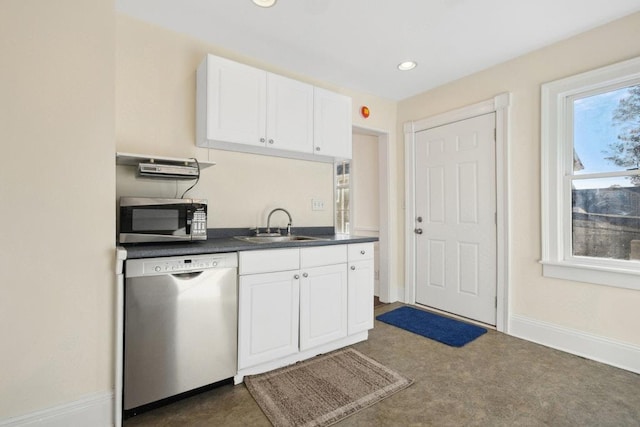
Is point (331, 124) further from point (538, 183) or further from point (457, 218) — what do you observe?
point (538, 183)

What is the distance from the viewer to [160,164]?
6.48ft

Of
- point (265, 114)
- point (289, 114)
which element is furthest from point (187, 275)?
point (289, 114)

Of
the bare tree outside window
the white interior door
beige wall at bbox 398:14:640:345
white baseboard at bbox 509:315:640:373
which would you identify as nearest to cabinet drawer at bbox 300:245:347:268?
the white interior door

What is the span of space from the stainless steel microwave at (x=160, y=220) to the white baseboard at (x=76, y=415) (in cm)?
83

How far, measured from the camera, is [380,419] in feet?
5.34

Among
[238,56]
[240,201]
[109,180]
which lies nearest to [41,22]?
[109,180]

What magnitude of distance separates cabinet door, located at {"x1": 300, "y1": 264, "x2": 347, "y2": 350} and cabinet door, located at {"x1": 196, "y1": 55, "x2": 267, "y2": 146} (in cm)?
111

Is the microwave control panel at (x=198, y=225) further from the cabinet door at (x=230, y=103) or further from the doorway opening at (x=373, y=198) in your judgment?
the doorway opening at (x=373, y=198)

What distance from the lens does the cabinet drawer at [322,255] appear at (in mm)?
2191

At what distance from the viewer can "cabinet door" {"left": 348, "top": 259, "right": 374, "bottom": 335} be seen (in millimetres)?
2449

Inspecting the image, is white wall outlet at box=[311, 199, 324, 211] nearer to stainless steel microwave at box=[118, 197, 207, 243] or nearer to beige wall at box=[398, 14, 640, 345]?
stainless steel microwave at box=[118, 197, 207, 243]

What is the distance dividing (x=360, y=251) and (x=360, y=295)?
1.19 ft

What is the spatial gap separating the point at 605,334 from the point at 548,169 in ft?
4.26

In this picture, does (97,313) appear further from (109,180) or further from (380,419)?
(380,419)
